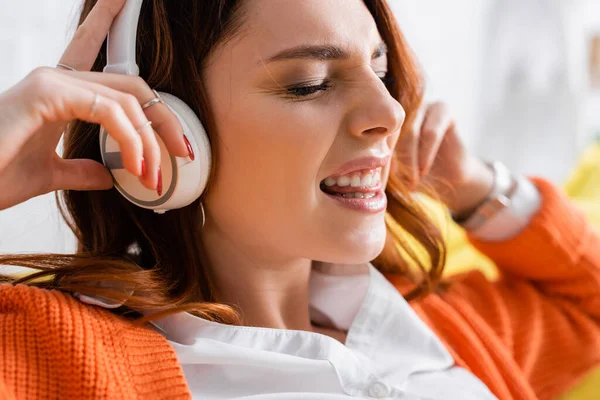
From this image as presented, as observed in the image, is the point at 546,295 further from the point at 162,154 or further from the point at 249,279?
the point at 162,154

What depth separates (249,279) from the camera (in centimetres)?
108

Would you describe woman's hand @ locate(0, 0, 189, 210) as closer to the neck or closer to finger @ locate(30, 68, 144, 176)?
finger @ locate(30, 68, 144, 176)

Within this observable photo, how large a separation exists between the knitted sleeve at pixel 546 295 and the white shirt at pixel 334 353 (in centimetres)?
16

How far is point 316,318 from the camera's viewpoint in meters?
1.22

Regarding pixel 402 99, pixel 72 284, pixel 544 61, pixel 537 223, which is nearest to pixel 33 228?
pixel 72 284

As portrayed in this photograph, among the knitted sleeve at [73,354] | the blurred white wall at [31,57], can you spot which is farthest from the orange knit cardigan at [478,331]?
the blurred white wall at [31,57]

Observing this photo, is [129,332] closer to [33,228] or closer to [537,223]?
[33,228]

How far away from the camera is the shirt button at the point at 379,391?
1005mm

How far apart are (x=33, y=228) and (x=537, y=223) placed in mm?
960

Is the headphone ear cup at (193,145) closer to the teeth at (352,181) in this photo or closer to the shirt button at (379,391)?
the teeth at (352,181)

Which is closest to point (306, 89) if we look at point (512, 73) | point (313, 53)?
point (313, 53)

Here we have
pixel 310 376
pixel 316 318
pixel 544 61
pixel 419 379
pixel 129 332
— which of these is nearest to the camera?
pixel 129 332

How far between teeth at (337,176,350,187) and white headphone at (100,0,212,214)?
19 cm

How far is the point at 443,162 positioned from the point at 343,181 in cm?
47
